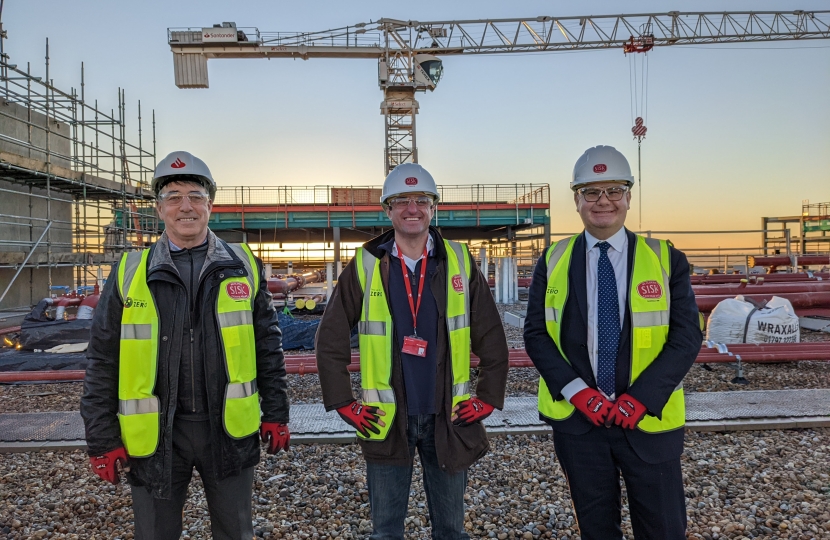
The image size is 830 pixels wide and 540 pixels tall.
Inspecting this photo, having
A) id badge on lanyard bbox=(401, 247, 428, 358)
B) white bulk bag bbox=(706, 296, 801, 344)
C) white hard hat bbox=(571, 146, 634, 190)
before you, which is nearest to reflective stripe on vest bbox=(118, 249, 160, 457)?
id badge on lanyard bbox=(401, 247, 428, 358)

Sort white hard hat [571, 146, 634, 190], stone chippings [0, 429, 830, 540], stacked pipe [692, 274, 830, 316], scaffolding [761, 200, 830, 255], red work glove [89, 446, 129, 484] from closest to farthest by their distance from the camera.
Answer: red work glove [89, 446, 129, 484], white hard hat [571, 146, 634, 190], stone chippings [0, 429, 830, 540], stacked pipe [692, 274, 830, 316], scaffolding [761, 200, 830, 255]

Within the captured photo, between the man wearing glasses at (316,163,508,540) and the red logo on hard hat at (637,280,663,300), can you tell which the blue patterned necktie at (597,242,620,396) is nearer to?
the red logo on hard hat at (637,280,663,300)

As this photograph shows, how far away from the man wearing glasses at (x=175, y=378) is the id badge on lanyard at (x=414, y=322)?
0.73 meters

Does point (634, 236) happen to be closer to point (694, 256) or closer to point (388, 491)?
point (388, 491)

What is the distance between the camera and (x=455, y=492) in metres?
2.42

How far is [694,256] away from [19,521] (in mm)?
22823

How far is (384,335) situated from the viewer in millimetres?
2447

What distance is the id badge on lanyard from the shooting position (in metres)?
2.43

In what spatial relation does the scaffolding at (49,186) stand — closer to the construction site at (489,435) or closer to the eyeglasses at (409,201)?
the construction site at (489,435)

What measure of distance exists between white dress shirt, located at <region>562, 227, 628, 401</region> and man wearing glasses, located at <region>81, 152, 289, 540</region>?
1.52 metres

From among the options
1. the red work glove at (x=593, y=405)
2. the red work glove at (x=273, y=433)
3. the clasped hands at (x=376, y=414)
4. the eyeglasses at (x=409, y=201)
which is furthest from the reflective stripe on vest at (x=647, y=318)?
the red work glove at (x=273, y=433)

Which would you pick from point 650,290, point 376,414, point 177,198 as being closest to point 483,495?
point 376,414

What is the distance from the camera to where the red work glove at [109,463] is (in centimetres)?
218

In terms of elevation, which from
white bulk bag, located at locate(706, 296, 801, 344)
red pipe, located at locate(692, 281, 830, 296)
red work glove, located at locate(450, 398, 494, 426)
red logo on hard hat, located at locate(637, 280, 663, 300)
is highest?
red logo on hard hat, located at locate(637, 280, 663, 300)
